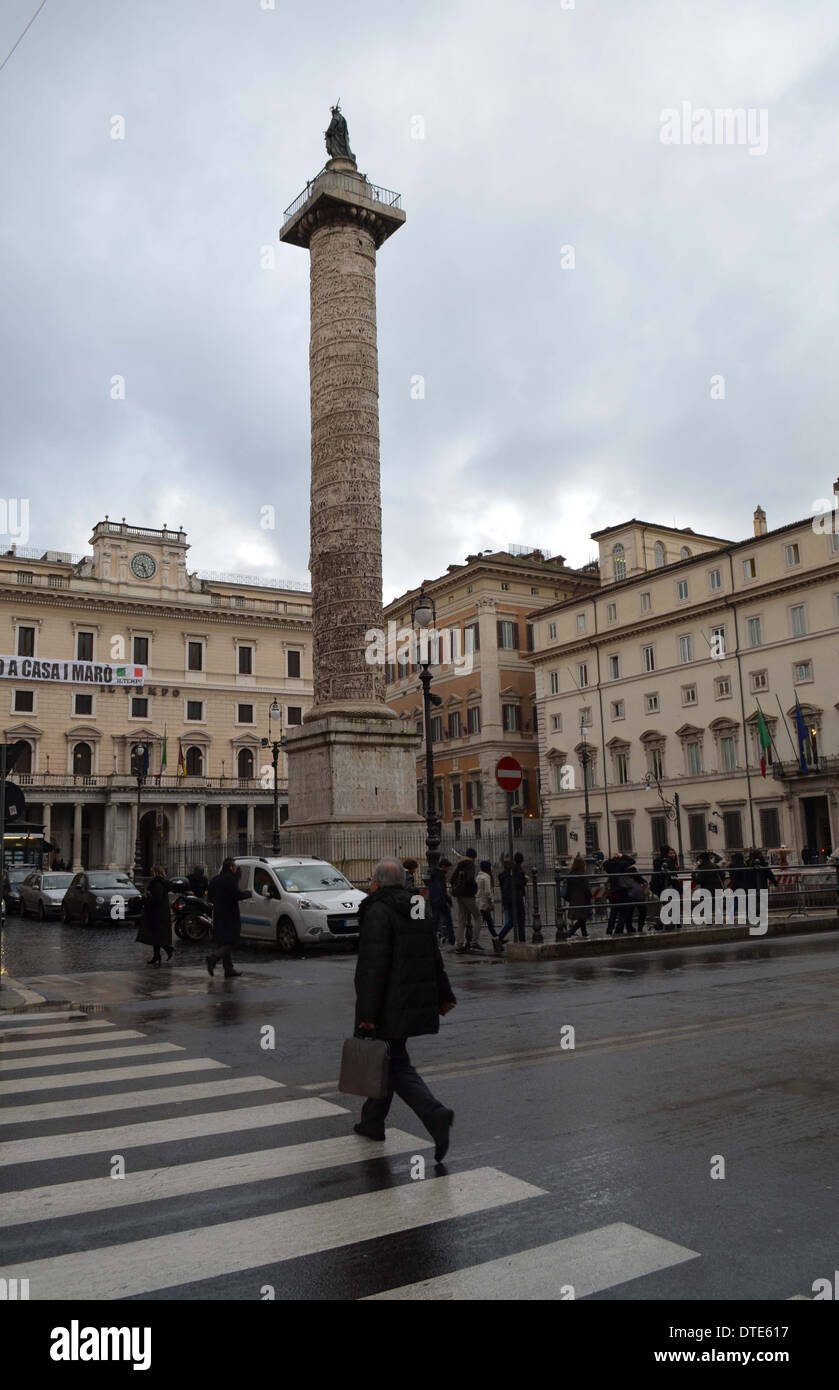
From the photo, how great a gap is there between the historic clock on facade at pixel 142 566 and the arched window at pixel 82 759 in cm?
1041

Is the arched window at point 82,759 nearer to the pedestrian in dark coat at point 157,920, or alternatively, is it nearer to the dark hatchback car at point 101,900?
the dark hatchback car at point 101,900

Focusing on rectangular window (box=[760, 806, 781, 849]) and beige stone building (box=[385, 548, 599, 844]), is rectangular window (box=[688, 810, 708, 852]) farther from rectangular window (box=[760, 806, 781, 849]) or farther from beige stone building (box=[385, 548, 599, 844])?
beige stone building (box=[385, 548, 599, 844])

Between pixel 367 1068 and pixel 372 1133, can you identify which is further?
pixel 372 1133

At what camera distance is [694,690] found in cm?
5062

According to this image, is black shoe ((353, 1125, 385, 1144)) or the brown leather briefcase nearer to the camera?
the brown leather briefcase

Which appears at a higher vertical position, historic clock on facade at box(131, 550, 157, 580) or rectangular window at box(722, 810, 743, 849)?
historic clock on facade at box(131, 550, 157, 580)

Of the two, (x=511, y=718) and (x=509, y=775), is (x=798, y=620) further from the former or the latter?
(x=509, y=775)

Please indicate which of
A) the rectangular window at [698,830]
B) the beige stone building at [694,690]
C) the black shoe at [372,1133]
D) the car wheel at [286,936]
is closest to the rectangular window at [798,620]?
the beige stone building at [694,690]

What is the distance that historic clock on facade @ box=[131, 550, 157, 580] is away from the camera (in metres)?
63.1

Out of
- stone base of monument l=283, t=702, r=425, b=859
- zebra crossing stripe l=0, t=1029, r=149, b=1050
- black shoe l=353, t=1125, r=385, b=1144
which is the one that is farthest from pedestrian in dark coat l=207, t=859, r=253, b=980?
black shoe l=353, t=1125, r=385, b=1144

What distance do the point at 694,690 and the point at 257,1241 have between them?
4817cm

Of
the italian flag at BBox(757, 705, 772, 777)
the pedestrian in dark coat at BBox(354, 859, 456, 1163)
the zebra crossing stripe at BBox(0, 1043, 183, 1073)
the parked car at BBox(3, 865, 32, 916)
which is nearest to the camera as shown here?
the pedestrian in dark coat at BBox(354, 859, 456, 1163)

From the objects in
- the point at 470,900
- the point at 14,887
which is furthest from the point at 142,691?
the point at 470,900

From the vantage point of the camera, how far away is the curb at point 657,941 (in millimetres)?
16703
